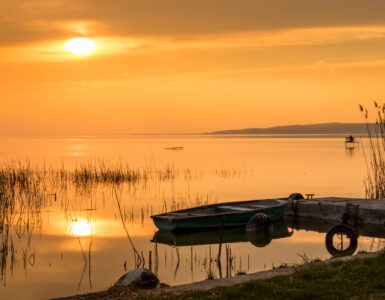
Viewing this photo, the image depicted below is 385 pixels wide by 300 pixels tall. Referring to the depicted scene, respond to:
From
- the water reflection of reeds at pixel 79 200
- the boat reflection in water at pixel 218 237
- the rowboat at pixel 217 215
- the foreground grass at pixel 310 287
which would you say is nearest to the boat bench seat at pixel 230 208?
the rowboat at pixel 217 215

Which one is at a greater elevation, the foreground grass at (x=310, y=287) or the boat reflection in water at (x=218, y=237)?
the foreground grass at (x=310, y=287)

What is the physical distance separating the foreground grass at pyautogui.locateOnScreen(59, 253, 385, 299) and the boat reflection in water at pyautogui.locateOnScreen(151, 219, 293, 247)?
7.36 m

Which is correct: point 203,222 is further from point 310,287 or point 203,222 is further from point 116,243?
point 310,287

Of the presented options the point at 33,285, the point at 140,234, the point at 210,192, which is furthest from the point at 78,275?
the point at 210,192

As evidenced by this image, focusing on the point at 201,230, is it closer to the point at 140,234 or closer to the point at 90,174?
the point at 140,234

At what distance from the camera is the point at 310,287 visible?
328 inches

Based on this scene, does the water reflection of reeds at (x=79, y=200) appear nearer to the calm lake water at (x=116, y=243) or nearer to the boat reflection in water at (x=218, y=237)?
the calm lake water at (x=116, y=243)

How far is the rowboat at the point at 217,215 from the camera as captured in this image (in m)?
17.0

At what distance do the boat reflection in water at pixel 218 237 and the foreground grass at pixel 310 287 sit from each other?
736 cm

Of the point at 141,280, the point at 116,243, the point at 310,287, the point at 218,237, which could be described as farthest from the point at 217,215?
the point at 310,287

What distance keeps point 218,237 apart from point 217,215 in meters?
0.70

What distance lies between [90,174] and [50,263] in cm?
1823

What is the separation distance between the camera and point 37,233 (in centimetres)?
1828

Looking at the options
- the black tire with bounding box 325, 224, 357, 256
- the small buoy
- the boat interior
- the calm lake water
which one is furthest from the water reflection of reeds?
the black tire with bounding box 325, 224, 357, 256
